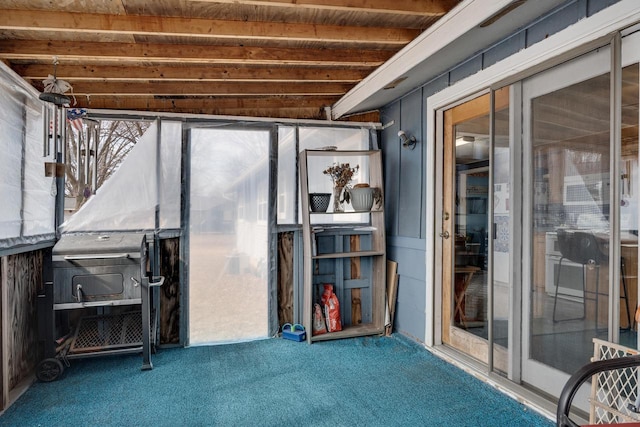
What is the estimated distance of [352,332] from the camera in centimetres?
390

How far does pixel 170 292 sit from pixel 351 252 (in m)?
1.73

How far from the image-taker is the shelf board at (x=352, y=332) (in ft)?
12.5

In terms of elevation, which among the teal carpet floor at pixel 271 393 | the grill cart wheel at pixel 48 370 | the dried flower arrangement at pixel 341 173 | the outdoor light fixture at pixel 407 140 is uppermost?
the outdoor light fixture at pixel 407 140

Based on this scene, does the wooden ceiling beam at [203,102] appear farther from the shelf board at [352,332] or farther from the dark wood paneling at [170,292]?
the shelf board at [352,332]

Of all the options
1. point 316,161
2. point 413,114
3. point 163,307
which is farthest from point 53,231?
point 413,114

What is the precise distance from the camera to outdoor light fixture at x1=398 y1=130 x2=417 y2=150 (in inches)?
146

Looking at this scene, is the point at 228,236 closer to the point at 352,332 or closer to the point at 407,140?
the point at 352,332

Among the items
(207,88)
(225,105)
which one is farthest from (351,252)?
(207,88)

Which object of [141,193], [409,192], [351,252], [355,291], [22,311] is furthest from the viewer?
[355,291]

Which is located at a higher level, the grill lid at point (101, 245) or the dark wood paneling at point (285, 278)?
the grill lid at point (101, 245)

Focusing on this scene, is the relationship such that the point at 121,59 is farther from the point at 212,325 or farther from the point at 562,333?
the point at 562,333

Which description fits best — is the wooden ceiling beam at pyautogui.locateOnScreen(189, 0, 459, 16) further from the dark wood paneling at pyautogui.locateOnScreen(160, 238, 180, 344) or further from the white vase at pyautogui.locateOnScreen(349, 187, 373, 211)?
the dark wood paneling at pyautogui.locateOnScreen(160, 238, 180, 344)

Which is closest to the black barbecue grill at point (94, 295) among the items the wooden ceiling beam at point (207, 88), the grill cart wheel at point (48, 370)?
the grill cart wheel at point (48, 370)

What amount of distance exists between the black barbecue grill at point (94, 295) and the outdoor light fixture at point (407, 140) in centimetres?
242
